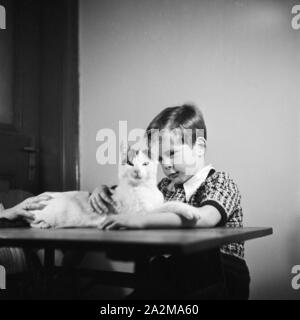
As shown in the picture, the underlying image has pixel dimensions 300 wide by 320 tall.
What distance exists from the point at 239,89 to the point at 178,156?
0.48 meters

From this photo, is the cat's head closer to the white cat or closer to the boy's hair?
the white cat

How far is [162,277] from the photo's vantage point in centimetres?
121

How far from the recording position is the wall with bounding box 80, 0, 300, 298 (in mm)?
1577

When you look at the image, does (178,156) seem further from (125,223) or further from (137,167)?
(125,223)

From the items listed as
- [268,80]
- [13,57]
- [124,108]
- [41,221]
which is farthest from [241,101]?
[13,57]

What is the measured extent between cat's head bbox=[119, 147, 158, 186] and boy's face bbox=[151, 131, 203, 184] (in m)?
0.11

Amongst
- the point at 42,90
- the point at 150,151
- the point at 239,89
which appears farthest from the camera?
the point at 42,90

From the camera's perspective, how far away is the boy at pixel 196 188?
113cm

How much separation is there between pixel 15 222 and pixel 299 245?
1.00m

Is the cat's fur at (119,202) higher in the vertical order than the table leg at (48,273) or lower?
higher

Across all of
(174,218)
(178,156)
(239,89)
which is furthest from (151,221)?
(239,89)

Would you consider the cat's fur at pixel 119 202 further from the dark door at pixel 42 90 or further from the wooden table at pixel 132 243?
the dark door at pixel 42 90

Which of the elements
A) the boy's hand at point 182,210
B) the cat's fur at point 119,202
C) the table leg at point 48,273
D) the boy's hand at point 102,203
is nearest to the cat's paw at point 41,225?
the cat's fur at point 119,202

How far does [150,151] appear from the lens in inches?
50.7
